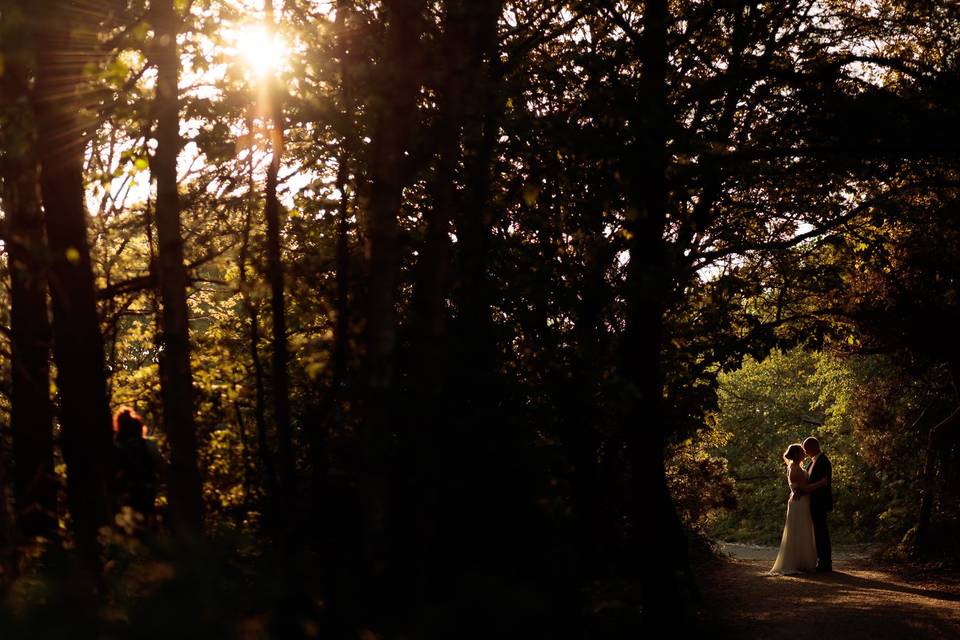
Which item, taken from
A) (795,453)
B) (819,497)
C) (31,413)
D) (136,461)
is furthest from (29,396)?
(819,497)

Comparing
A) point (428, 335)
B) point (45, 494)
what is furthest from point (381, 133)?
point (45, 494)

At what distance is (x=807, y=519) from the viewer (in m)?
16.7

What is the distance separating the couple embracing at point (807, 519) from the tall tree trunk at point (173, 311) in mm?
11279

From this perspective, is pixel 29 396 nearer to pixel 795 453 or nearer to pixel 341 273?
pixel 341 273

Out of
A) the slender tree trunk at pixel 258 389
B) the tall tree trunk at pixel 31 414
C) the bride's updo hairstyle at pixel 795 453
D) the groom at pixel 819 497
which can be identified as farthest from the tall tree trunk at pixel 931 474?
the tall tree trunk at pixel 31 414

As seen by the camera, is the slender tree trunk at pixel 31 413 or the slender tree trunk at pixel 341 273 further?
the slender tree trunk at pixel 31 413

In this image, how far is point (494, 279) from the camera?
11.3 metres

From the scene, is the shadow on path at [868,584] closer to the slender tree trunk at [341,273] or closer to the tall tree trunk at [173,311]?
the slender tree trunk at [341,273]

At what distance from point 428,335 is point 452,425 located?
7.48 ft

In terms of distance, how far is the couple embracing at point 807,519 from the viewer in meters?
16.7

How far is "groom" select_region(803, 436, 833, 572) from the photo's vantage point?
→ 16641 millimetres

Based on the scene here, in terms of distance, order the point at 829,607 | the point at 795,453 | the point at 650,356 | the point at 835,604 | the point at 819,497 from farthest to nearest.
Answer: the point at 795,453 < the point at 819,497 < the point at 835,604 < the point at 829,607 < the point at 650,356

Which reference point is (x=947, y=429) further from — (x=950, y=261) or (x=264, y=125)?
(x=264, y=125)

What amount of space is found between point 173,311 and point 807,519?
1213 centimetres
